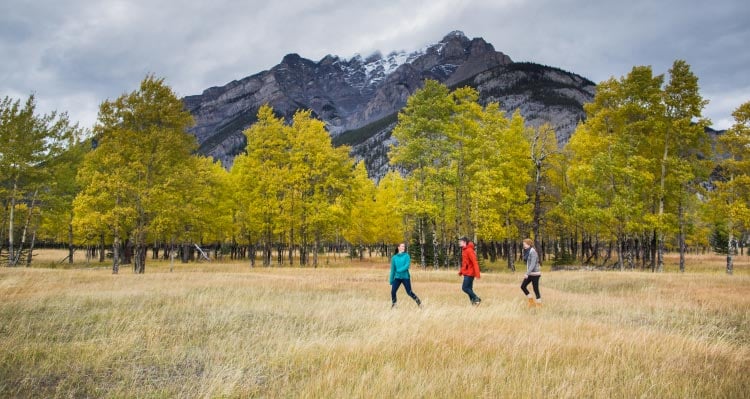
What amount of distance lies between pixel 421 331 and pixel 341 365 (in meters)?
2.47

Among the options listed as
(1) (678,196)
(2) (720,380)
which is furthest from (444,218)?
(2) (720,380)

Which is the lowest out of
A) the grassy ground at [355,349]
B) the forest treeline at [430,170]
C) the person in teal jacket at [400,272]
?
the grassy ground at [355,349]

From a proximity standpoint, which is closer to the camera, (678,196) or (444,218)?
(678,196)

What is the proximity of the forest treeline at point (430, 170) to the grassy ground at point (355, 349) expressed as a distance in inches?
483

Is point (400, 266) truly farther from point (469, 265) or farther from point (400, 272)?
point (469, 265)

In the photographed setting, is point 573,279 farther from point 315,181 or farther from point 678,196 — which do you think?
point 315,181

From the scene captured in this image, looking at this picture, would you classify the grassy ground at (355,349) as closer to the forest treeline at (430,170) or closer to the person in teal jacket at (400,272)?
the person in teal jacket at (400,272)

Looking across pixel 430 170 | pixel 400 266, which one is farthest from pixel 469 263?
pixel 430 170

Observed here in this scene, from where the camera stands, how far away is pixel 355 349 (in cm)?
663

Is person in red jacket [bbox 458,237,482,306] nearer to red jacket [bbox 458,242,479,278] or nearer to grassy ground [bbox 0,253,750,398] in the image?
red jacket [bbox 458,242,479,278]

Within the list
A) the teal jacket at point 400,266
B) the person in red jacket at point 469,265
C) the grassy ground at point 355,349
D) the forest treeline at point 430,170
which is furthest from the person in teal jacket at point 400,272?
the forest treeline at point 430,170

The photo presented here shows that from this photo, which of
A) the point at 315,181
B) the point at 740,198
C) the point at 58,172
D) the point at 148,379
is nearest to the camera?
the point at 148,379

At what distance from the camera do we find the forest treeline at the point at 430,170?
2339cm

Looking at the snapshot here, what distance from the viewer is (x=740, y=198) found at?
2391 cm
